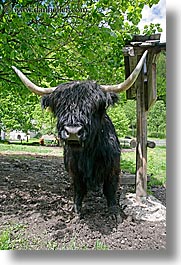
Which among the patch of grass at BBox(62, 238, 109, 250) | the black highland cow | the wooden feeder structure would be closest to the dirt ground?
the patch of grass at BBox(62, 238, 109, 250)

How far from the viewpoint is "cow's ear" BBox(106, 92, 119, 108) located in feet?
5.80

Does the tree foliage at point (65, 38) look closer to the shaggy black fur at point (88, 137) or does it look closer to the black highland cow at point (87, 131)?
the black highland cow at point (87, 131)

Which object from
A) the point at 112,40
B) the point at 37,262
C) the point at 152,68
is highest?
the point at 112,40

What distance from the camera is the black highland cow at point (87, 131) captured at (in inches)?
64.6

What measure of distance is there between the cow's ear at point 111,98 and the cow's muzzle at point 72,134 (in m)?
0.25

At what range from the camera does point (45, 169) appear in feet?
10.3

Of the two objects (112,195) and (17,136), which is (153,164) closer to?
(112,195)

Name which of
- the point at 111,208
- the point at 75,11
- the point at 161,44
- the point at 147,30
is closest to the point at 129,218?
the point at 111,208

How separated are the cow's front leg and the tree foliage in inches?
22.7

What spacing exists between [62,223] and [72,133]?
0.61m

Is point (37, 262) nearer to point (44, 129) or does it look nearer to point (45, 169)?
point (44, 129)

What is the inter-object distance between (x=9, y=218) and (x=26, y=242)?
27 cm

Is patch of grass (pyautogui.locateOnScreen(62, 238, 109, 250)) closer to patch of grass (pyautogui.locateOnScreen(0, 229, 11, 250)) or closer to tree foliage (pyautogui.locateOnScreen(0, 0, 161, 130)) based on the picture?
patch of grass (pyautogui.locateOnScreen(0, 229, 11, 250))

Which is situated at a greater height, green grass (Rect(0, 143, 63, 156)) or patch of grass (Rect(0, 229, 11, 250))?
green grass (Rect(0, 143, 63, 156))
